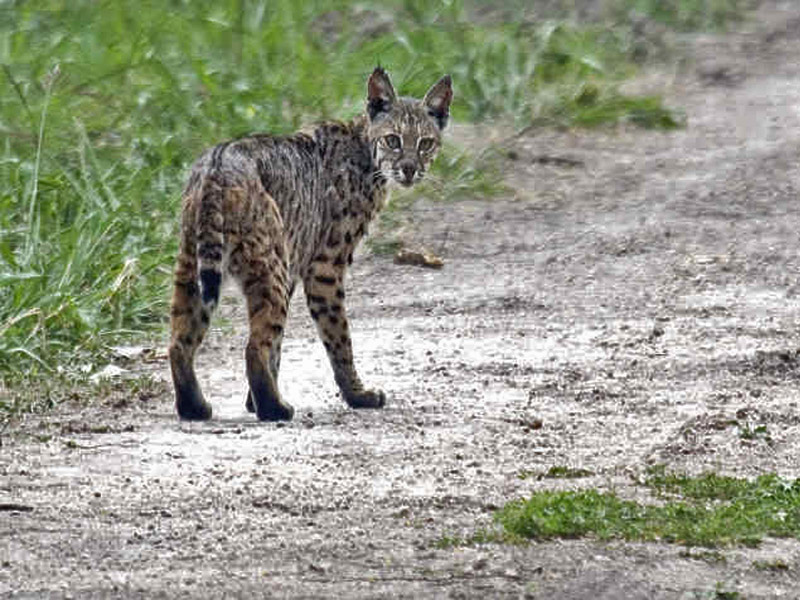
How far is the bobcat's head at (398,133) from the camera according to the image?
9102mm

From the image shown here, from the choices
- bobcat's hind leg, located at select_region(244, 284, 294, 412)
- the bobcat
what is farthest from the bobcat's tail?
bobcat's hind leg, located at select_region(244, 284, 294, 412)

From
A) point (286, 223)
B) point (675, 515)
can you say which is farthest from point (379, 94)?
point (675, 515)

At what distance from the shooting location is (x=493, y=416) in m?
8.49

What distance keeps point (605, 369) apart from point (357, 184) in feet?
4.94

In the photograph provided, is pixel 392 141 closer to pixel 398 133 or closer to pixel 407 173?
pixel 398 133

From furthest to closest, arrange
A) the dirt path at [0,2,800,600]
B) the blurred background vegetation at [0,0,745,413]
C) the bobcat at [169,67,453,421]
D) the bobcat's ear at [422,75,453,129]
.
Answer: the blurred background vegetation at [0,0,745,413] < the bobcat's ear at [422,75,453,129] < the bobcat at [169,67,453,421] < the dirt path at [0,2,800,600]

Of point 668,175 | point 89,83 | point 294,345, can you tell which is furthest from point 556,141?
point 294,345

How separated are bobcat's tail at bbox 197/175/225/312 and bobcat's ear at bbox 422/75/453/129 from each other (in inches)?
69.2

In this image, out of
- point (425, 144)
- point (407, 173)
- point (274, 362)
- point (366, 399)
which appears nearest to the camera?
point (274, 362)

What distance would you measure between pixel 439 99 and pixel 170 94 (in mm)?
3949

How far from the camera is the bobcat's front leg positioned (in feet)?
28.7

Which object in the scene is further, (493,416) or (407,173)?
(407,173)

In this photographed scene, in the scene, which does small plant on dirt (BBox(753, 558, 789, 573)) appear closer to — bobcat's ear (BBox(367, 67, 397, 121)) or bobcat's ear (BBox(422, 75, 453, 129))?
bobcat's ear (BBox(367, 67, 397, 121))

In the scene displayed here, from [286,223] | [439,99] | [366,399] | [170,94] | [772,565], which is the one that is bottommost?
[366,399]
